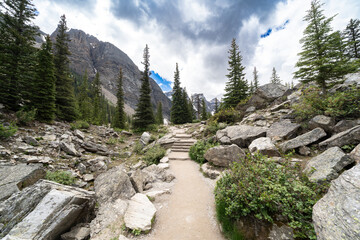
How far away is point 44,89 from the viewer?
1003 centimetres

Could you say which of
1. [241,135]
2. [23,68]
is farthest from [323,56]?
[23,68]

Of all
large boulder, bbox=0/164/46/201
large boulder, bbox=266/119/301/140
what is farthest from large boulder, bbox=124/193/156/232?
large boulder, bbox=266/119/301/140

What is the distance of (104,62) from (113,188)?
197m

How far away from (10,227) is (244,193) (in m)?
5.37

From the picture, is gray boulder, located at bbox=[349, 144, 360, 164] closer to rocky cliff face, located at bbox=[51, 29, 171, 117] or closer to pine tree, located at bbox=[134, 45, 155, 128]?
pine tree, located at bbox=[134, 45, 155, 128]

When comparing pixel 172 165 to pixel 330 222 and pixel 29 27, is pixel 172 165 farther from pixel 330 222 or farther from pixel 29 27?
pixel 29 27

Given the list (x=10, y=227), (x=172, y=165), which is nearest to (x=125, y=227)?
(x=10, y=227)

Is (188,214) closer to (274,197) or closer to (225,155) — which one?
(274,197)

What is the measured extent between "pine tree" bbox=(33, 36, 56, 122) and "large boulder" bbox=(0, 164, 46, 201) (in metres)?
7.90

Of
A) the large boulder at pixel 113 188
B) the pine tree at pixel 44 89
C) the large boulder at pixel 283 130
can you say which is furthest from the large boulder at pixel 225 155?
the pine tree at pixel 44 89

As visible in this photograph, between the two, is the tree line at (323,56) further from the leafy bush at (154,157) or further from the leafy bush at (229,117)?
the leafy bush at (154,157)

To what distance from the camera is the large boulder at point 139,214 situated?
10.0 feet

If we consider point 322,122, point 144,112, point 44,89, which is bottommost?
point 322,122

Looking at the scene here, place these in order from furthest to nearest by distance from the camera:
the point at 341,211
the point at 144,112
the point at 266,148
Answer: the point at 144,112 < the point at 266,148 < the point at 341,211
